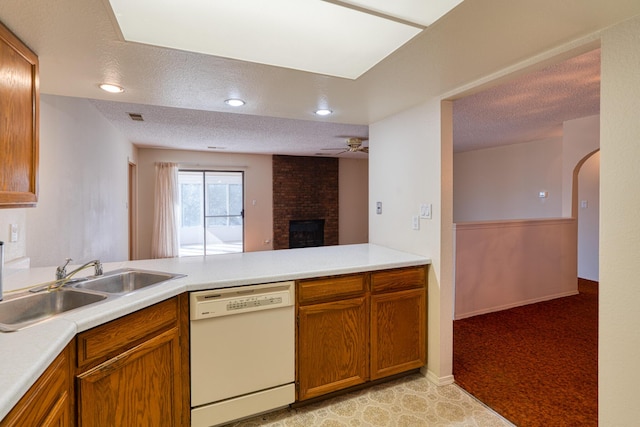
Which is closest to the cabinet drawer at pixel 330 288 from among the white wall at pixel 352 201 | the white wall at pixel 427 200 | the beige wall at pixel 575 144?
the white wall at pixel 427 200

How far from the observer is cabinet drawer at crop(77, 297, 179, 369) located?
1.21m

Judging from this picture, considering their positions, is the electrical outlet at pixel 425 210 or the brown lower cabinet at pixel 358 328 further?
the electrical outlet at pixel 425 210

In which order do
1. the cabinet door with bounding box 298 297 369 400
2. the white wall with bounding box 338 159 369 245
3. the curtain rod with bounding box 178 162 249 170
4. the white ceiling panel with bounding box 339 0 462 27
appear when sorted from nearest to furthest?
the white ceiling panel with bounding box 339 0 462 27 → the cabinet door with bounding box 298 297 369 400 → the curtain rod with bounding box 178 162 249 170 → the white wall with bounding box 338 159 369 245

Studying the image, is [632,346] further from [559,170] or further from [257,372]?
[559,170]

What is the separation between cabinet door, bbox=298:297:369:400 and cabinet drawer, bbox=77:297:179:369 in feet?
2.44

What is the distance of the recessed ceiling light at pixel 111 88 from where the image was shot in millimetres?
2061

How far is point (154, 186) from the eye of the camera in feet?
21.6

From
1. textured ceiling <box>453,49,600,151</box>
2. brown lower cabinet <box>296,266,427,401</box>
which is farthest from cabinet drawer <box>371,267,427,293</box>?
textured ceiling <box>453,49,600,151</box>

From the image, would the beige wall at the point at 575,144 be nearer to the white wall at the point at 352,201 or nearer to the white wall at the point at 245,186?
the white wall at the point at 352,201

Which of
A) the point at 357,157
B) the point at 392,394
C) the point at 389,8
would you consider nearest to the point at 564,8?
the point at 389,8

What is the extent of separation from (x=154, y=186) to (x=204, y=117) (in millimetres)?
3348

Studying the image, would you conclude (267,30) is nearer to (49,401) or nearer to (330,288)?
(330,288)

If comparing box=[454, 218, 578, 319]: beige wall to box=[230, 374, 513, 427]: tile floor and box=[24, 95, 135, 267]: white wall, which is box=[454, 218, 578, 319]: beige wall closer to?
box=[230, 374, 513, 427]: tile floor

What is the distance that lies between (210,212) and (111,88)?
5.20 metres
